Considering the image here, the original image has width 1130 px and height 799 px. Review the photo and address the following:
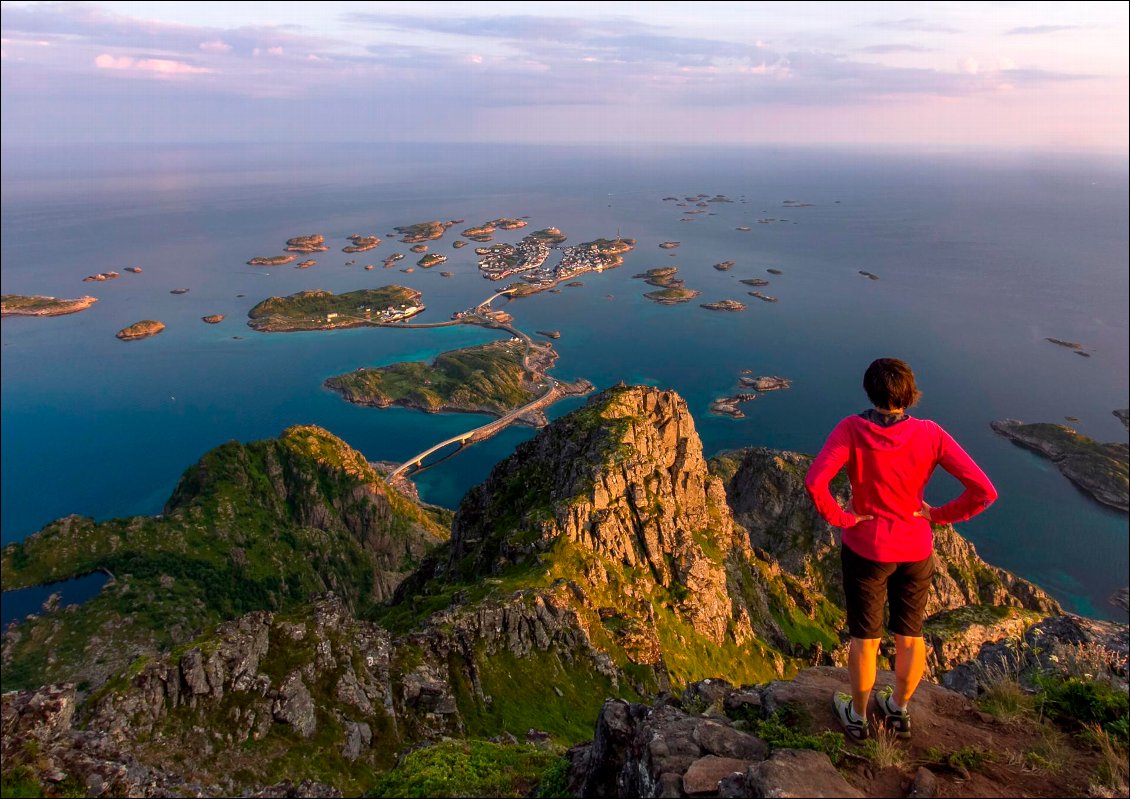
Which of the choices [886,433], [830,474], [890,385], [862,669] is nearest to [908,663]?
[862,669]

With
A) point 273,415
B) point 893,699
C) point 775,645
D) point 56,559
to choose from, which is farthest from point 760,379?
point 893,699

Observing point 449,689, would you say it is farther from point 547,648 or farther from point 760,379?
point 760,379

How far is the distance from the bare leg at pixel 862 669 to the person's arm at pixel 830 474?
7.59 ft

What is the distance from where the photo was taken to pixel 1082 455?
504 ft

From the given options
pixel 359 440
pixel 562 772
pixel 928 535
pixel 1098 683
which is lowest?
pixel 359 440

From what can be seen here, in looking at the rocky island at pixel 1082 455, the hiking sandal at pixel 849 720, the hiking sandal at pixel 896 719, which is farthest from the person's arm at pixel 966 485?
the rocky island at pixel 1082 455

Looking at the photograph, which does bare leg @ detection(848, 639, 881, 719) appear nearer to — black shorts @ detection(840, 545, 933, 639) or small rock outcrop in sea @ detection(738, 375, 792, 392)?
black shorts @ detection(840, 545, 933, 639)

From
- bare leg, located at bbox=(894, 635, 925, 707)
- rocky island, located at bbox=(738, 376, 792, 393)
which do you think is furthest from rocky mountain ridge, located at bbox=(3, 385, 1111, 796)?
rocky island, located at bbox=(738, 376, 792, 393)

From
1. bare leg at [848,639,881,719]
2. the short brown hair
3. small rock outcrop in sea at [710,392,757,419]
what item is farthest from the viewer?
small rock outcrop in sea at [710,392,757,419]

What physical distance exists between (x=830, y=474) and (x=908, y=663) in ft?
12.4

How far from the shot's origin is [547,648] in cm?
4188

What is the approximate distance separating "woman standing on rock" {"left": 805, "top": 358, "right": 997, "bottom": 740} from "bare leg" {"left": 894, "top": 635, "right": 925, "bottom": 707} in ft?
0.05

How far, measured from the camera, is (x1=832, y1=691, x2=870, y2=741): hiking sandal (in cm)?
991

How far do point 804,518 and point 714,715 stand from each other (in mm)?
89558
